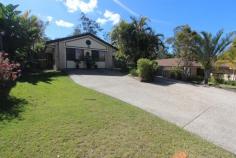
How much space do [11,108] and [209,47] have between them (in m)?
15.8

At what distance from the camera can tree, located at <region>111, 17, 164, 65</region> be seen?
22.1m

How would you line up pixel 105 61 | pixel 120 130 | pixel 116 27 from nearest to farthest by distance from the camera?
pixel 120 130
pixel 116 27
pixel 105 61

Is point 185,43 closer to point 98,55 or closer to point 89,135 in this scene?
point 98,55

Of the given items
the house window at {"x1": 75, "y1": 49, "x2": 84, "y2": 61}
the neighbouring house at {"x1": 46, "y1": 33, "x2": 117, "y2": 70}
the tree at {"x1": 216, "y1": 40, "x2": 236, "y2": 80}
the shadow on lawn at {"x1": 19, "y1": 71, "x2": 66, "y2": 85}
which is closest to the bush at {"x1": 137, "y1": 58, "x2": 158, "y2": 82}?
the tree at {"x1": 216, "y1": 40, "x2": 236, "y2": 80}

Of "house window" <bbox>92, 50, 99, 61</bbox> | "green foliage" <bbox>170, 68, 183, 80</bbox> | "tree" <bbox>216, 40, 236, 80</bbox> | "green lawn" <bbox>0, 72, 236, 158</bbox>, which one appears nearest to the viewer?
"green lawn" <bbox>0, 72, 236, 158</bbox>

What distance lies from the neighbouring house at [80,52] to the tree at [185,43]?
24.0 ft

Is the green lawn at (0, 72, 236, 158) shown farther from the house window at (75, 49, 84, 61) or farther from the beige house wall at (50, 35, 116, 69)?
the house window at (75, 49, 84, 61)

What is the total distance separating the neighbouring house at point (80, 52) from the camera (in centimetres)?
2134

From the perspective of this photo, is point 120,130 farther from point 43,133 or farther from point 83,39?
point 83,39

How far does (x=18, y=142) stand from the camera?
15.3ft

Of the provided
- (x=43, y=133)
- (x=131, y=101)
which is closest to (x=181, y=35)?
(x=131, y=101)

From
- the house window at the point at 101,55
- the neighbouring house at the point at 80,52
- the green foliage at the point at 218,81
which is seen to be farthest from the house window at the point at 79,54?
the green foliage at the point at 218,81

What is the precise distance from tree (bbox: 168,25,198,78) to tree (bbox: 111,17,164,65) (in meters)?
3.09

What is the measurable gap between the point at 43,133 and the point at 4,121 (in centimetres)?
148
